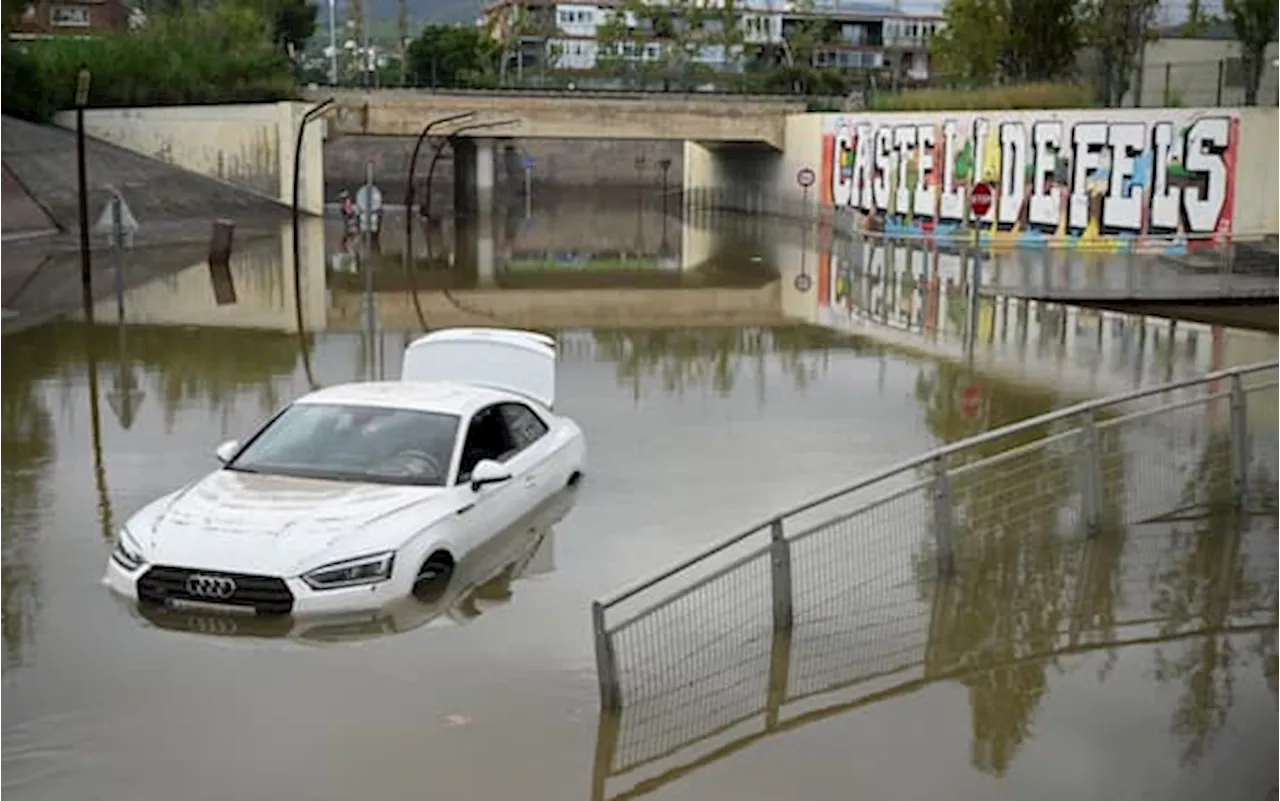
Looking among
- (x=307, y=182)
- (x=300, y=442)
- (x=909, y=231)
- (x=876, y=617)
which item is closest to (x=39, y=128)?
(x=307, y=182)

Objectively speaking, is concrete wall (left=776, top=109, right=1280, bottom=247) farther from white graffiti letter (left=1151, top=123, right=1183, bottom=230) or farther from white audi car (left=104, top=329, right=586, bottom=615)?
white audi car (left=104, top=329, right=586, bottom=615)

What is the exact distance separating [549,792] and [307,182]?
50.3 m

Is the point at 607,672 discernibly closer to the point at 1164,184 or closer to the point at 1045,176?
the point at 1164,184

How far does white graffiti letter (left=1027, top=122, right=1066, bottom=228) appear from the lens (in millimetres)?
40031

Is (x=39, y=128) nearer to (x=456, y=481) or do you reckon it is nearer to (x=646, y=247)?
(x=646, y=247)

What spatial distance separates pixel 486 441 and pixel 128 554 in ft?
9.78

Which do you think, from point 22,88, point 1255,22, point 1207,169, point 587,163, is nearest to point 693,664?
point 1207,169

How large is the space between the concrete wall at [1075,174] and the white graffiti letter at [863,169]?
0.07m

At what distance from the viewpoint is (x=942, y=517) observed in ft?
34.4

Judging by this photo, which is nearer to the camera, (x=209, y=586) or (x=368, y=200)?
(x=209, y=586)

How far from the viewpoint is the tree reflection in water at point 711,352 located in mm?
20594

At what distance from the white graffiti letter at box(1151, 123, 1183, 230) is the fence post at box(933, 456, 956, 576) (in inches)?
1094

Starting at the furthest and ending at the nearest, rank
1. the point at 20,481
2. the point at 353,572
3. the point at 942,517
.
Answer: the point at 20,481
the point at 942,517
the point at 353,572

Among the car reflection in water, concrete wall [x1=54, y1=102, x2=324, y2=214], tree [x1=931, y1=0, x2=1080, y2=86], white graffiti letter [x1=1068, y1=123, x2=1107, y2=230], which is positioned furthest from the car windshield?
concrete wall [x1=54, y1=102, x2=324, y2=214]
